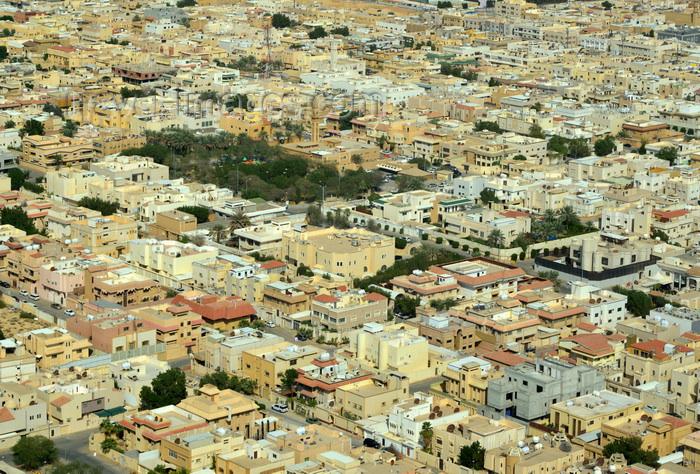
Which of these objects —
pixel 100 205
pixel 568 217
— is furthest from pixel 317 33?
pixel 568 217

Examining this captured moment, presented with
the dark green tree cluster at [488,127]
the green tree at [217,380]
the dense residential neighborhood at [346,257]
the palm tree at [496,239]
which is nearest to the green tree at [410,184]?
the dense residential neighborhood at [346,257]

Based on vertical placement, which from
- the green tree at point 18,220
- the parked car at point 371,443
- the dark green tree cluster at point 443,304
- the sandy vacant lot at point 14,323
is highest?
the green tree at point 18,220

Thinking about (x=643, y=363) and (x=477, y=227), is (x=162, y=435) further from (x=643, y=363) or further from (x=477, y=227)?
(x=477, y=227)

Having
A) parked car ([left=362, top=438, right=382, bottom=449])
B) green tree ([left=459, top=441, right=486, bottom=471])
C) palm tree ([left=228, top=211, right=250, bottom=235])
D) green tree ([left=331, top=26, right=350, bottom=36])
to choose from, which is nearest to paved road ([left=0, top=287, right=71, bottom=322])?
palm tree ([left=228, top=211, right=250, bottom=235])

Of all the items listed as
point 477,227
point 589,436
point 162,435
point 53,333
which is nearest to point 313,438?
point 162,435

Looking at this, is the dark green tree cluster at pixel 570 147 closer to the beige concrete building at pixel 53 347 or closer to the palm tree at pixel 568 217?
the palm tree at pixel 568 217

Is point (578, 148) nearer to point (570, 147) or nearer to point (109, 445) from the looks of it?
point (570, 147)
